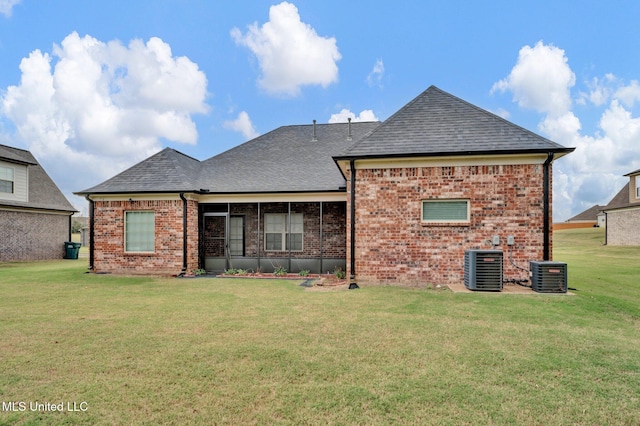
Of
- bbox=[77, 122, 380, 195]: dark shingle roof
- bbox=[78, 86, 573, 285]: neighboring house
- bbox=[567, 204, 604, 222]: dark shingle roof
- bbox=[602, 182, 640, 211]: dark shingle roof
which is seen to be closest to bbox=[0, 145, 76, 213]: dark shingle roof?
bbox=[77, 122, 380, 195]: dark shingle roof

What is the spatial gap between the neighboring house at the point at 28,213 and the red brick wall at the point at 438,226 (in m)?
A: 19.1

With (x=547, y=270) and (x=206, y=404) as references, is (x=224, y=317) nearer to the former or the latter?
(x=206, y=404)

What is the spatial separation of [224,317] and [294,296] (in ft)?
7.82

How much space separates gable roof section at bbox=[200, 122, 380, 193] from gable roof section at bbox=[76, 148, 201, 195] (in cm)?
85

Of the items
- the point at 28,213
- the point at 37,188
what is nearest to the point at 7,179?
the point at 28,213

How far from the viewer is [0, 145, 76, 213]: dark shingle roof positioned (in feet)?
62.7

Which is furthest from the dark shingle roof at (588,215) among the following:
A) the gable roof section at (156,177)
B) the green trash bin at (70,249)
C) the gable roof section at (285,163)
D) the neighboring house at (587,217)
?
the green trash bin at (70,249)

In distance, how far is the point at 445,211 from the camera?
31.3 feet

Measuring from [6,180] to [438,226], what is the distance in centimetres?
2231

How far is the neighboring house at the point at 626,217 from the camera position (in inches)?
980

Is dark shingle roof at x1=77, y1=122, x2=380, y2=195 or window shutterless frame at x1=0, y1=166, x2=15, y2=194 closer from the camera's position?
dark shingle roof at x1=77, y1=122, x2=380, y2=195

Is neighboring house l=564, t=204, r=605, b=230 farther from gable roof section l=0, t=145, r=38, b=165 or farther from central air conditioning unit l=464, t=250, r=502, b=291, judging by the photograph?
gable roof section l=0, t=145, r=38, b=165

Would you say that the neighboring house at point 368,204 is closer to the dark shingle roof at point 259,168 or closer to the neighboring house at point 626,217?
the dark shingle roof at point 259,168

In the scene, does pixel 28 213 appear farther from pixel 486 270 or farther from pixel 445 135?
pixel 486 270
